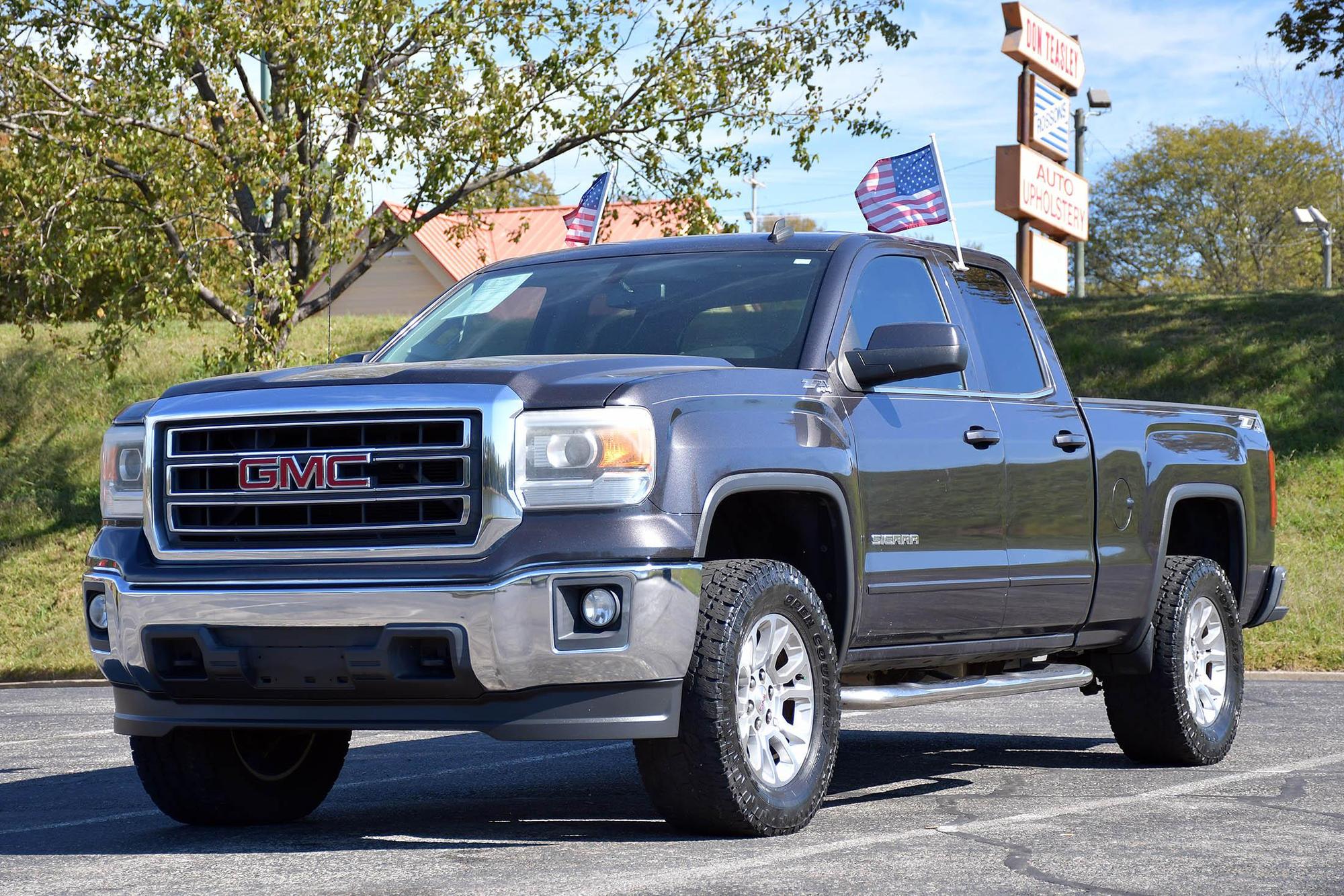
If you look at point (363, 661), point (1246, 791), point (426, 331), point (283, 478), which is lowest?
point (1246, 791)

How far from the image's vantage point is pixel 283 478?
223 inches

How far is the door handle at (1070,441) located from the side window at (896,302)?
0.57 metres

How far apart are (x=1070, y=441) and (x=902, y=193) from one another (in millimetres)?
7568

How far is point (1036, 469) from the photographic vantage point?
7.41 metres

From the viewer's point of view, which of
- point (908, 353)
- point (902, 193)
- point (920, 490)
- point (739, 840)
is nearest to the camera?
point (739, 840)

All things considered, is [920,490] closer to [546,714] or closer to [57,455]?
[546,714]

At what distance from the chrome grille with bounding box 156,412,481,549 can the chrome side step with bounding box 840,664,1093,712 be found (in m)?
1.64

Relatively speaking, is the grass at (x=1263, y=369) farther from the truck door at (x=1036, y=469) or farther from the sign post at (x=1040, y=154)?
the truck door at (x=1036, y=469)

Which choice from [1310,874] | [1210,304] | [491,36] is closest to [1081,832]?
[1310,874]

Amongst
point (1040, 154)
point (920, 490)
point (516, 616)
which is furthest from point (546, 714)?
point (1040, 154)

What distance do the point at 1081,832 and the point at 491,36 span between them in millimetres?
16806

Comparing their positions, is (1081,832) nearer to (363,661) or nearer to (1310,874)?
(1310,874)

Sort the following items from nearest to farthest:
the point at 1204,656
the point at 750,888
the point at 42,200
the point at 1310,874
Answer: the point at 750,888
the point at 1310,874
the point at 1204,656
the point at 42,200

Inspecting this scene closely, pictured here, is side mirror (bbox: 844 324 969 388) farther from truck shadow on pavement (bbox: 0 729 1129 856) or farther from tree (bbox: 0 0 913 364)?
tree (bbox: 0 0 913 364)
